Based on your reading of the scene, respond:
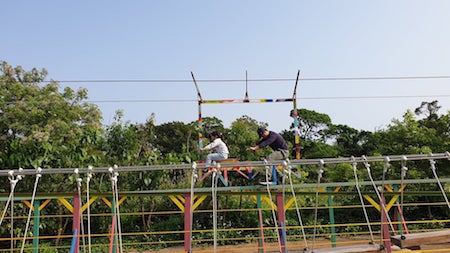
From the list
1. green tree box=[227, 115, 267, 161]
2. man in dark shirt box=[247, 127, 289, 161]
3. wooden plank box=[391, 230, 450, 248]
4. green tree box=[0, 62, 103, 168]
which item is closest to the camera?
wooden plank box=[391, 230, 450, 248]

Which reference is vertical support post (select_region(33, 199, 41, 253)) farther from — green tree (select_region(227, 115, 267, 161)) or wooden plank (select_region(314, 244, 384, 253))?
green tree (select_region(227, 115, 267, 161))

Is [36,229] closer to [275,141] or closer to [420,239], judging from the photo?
[275,141]

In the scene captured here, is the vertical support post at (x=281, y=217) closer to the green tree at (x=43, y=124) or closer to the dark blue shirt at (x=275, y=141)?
the dark blue shirt at (x=275, y=141)

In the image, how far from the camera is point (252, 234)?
Result: 759 centimetres

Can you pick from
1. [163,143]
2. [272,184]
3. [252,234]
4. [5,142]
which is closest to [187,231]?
[272,184]

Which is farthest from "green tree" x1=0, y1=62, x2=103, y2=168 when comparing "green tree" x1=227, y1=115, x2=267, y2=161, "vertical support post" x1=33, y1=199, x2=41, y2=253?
"green tree" x1=227, y1=115, x2=267, y2=161

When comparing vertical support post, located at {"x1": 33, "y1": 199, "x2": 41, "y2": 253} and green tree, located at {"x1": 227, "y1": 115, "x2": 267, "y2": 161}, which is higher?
green tree, located at {"x1": 227, "y1": 115, "x2": 267, "y2": 161}

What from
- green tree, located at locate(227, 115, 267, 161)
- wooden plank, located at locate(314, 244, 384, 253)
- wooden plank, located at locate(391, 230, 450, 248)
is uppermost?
green tree, located at locate(227, 115, 267, 161)

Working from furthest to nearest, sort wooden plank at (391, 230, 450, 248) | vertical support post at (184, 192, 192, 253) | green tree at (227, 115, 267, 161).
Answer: green tree at (227, 115, 267, 161)
vertical support post at (184, 192, 192, 253)
wooden plank at (391, 230, 450, 248)

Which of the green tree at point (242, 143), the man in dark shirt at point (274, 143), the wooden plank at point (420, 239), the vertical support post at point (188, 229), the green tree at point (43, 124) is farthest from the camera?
the green tree at point (242, 143)

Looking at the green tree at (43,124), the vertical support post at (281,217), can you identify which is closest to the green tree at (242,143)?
the green tree at (43,124)

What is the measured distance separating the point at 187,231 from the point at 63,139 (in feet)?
12.4

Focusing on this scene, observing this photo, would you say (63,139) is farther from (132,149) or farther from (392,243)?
(392,243)

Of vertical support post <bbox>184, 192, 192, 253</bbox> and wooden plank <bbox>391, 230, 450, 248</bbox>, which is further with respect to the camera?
vertical support post <bbox>184, 192, 192, 253</bbox>
